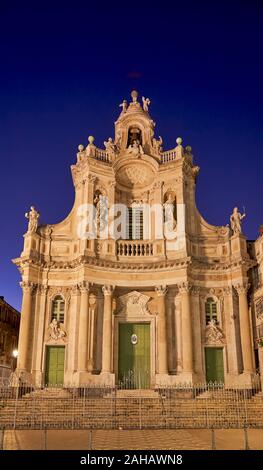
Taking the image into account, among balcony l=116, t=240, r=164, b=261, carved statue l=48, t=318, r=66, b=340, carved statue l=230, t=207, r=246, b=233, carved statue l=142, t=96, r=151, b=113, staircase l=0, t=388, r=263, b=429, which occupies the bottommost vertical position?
staircase l=0, t=388, r=263, b=429

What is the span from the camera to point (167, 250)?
29.1 m

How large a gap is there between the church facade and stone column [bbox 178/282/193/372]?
63 mm

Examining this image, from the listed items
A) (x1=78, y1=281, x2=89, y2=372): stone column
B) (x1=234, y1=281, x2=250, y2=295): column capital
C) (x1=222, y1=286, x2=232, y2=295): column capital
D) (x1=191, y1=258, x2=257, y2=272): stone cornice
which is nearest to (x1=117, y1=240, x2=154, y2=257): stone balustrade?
(x1=191, y1=258, x2=257, y2=272): stone cornice

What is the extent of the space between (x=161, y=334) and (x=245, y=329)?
17.4ft

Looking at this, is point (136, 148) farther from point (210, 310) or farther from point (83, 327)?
point (83, 327)

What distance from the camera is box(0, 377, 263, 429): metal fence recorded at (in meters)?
18.3

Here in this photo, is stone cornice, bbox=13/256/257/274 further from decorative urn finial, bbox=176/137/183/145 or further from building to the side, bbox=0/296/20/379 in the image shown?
building to the side, bbox=0/296/20/379

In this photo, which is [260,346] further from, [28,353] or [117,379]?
[28,353]

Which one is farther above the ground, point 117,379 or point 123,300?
point 123,300

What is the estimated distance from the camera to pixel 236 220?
97.8 feet

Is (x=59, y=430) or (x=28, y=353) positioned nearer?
(x=59, y=430)

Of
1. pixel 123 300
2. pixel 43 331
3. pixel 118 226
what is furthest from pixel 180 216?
pixel 43 331
